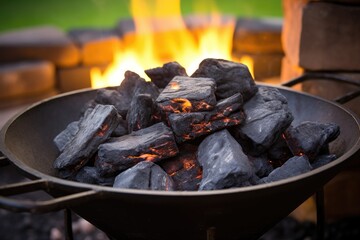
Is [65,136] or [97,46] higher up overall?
[65,136]

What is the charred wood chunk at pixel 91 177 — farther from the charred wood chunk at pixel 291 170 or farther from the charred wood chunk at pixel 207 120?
the charred wood chunk at pixel 291 170

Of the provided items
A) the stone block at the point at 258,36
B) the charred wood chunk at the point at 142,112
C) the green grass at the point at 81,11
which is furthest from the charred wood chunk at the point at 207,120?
the green grass at the point at 81,11

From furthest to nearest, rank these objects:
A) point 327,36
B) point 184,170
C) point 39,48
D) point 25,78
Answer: point 39,48 < point 25,78 < point 327,36 < point 184,170

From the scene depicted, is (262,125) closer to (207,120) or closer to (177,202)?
(207,120)

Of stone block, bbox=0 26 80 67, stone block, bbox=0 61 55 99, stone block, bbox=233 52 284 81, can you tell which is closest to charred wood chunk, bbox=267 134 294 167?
stone block, bbox=233 52 284 81

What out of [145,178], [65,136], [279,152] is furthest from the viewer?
[65,136]

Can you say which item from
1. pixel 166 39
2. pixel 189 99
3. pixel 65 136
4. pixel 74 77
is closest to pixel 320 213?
pixel 189 99

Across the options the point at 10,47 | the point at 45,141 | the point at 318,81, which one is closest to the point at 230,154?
the point at 45,141
